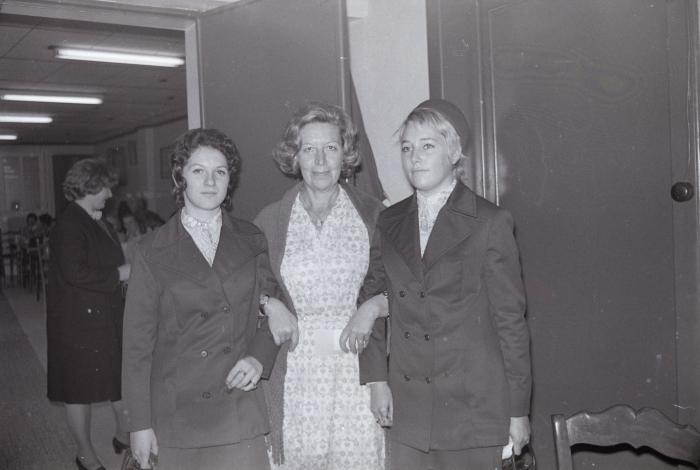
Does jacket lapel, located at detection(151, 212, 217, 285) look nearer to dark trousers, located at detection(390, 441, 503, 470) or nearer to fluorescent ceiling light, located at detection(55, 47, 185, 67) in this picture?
dark trousers, located at detection(390, 441, 503, 470)

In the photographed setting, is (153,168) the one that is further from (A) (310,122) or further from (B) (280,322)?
(B) (280,322)

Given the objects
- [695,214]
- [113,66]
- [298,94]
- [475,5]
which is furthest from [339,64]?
[113,66]

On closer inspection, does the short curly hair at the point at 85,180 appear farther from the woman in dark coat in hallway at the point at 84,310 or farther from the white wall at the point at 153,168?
the white wall at the point at 153,168

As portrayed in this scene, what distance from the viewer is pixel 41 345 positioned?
6.88 metres

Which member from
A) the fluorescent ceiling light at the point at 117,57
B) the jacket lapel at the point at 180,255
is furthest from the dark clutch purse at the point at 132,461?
the fluorescent ceiling light at the point at 117,57

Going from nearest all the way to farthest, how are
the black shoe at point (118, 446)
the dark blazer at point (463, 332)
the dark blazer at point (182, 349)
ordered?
the dark blazer at point (463, 332), the dark blazer at point (182, 349), the black shoe at point (118, 446)

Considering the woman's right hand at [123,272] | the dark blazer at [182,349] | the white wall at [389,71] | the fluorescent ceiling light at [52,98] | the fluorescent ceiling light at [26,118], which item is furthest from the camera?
the fluorescent ceiling light at [26,118]

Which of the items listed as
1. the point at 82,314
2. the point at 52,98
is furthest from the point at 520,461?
the point at 52,98

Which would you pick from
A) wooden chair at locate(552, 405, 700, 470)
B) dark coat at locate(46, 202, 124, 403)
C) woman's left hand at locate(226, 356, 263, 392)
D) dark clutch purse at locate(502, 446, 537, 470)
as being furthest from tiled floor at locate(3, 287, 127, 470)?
wooden chair at locate(552, 405, 700, 470)

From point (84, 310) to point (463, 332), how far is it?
239cm

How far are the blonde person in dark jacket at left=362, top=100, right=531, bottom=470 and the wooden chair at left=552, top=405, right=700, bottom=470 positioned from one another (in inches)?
10.1

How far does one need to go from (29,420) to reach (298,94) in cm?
315

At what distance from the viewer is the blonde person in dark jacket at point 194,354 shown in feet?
6.46

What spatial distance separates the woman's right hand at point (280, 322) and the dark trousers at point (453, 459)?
0.51 metres
